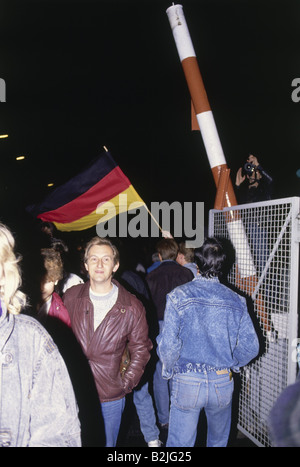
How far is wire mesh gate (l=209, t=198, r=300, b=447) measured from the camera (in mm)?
3438

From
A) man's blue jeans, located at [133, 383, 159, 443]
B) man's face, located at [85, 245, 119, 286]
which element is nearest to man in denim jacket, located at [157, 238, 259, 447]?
man's face, located at [85, 245, 119, 286]

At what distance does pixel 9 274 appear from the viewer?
5.71ft

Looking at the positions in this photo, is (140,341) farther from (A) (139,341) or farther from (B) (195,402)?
(B) (195,402)

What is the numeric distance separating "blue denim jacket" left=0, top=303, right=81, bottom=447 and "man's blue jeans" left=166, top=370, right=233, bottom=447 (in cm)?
157

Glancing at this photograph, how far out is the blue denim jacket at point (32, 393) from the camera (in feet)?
5.19

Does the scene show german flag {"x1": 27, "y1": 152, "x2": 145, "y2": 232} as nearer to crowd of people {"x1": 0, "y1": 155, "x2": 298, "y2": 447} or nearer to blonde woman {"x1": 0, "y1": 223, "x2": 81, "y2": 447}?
crowd of people {"x1": 0, "y1": 155, "x2": 298, "y2": 447}

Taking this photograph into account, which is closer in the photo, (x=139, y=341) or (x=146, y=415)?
(x=139, y=341)

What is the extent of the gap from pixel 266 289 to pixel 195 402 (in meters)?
1.75

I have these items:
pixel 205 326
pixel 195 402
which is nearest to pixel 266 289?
pixel 205 326

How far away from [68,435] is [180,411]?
5.58 ft

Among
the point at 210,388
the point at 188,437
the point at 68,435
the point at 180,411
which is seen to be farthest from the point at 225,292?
the point at 68,435

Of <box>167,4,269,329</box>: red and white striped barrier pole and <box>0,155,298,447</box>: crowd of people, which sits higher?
<box>167,4,269,329</box>: red and white striped barrier pole

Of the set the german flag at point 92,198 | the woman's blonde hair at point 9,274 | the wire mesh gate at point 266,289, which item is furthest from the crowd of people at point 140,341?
the german flag at point 92,198

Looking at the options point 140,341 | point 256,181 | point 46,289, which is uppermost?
point 256,181
